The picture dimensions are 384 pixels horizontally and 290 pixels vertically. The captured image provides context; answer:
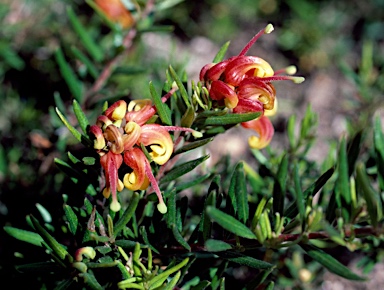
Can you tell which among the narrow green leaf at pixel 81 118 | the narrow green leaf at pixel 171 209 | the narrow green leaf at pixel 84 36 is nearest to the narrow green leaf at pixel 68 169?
the narrow green leaf at pixel 81 118

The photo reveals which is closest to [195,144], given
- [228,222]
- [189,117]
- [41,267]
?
[189,117]

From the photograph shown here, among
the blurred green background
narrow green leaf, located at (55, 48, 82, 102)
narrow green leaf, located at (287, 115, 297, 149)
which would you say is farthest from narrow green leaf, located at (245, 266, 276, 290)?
narrow green leaf, located at (55, 48, 82, 102)

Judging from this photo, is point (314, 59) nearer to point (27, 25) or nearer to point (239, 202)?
point (27, 25)

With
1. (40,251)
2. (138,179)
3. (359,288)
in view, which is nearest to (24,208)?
(40,251)

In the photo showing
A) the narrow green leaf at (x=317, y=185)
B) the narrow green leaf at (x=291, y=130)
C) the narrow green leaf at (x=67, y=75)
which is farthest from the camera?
the narrow green leaf at (x=67, y=75)

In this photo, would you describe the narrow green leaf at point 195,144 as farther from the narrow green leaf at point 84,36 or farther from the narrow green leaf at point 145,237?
the narrow green leaf at point 84,36

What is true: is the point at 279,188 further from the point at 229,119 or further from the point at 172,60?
the point at 172,60
